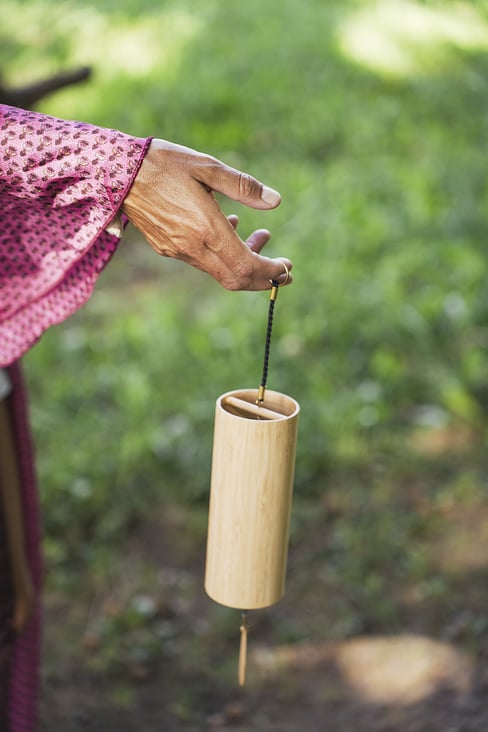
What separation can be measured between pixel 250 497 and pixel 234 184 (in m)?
0.48

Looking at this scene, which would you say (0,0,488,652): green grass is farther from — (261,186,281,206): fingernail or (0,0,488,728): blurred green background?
(261,186,281,206): fingernail

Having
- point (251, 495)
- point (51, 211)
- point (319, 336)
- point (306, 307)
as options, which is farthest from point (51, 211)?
point (306, 307)

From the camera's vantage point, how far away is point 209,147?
6.41 m

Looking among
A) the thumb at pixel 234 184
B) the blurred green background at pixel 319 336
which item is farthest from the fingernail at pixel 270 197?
the blurred green background at pixel 319 336

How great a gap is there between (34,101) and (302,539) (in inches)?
79.5

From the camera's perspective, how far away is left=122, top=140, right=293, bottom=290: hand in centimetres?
126

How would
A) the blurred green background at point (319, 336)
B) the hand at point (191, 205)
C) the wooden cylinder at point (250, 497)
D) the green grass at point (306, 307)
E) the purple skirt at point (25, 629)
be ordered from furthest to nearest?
the green grass at point (306, 307) < the blurred green background at point (319, 336) < the purple skirt at point (25, 629) < the wooden cylinder at point (250, 497) < the hand at point (191, 205)

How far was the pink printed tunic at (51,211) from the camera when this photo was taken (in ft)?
4.21

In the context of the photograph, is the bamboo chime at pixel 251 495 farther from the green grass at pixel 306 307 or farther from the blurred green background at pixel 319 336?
the green grass at pixel 306 307

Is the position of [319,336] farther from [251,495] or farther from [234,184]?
[234,184]

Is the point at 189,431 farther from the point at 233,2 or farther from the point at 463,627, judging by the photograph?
the point at 233,2

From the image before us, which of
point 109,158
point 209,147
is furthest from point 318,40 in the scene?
point 109,158

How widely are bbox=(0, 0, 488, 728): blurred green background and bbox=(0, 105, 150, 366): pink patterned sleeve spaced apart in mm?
1396

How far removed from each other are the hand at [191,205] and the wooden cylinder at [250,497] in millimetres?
250
